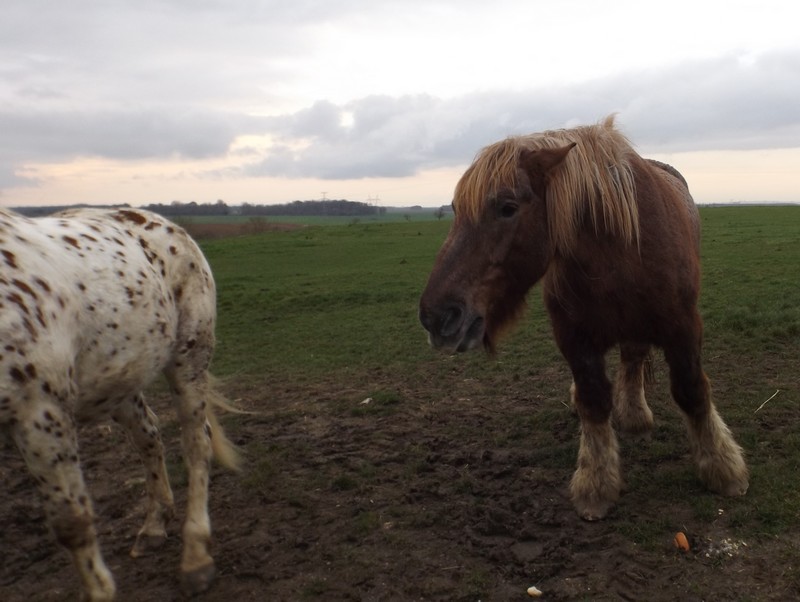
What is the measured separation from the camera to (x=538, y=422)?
548 cm

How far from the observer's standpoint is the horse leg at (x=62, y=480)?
2.82m

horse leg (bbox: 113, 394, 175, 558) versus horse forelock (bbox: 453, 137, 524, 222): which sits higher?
horse forelock (bbox: 453, 137, 524, 222)

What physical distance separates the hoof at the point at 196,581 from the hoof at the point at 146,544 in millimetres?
530

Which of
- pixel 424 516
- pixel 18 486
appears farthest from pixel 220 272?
pixel 424 516

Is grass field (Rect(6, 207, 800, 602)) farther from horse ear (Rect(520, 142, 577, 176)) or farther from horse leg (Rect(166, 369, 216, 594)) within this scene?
horse ear (Rect(520, 142, 577, 176))

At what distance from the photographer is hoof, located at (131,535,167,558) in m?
3.83

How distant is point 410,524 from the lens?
391 centimetres

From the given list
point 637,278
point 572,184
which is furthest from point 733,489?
point 572,184

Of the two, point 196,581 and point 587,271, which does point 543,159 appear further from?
point 196,581

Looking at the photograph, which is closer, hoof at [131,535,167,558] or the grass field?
the grass field

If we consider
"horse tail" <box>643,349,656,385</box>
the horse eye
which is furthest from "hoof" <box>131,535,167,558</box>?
"horse tail" <box>643,349,656,385</box>

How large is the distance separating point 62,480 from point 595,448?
306 centimetres

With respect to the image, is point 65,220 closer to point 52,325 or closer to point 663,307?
point 52,325

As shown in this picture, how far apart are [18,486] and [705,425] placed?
4.93 metres
